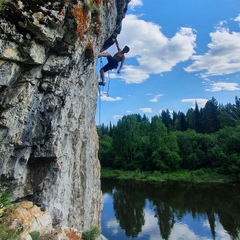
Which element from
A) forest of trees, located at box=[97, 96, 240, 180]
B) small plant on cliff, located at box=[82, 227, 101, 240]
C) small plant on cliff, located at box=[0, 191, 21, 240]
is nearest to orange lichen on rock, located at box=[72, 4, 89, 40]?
small plant on cliff, located at box=[0, 191, 21, 240]

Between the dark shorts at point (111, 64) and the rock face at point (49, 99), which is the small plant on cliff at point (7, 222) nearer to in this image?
the rock face at point (49, 99)

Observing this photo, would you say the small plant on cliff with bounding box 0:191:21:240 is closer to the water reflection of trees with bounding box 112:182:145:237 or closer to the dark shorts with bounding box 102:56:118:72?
the dark shorts with bounding box 102:56:118:72

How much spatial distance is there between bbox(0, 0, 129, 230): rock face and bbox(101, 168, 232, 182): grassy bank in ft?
130

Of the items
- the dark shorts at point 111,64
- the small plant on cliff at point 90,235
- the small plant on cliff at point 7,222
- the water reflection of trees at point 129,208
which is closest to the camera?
the small plant on cliff at point 7,222

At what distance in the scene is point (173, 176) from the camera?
53.2 m

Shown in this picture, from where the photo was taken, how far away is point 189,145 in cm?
6047

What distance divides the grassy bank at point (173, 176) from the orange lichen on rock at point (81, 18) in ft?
144

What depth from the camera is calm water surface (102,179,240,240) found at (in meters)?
24.2

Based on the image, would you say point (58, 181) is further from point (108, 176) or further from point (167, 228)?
point (108, 176)

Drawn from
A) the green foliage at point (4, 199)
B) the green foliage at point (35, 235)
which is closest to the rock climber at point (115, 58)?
the green foliage at point (4, 199)

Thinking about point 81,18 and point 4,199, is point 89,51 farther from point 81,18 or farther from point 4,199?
point 4,199

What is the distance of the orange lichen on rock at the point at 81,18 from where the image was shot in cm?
891

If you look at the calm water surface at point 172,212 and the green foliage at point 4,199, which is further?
the calm water surface at point 172,212

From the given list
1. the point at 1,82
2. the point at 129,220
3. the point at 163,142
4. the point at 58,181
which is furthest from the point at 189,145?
the point at 1,82
